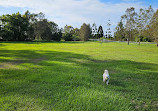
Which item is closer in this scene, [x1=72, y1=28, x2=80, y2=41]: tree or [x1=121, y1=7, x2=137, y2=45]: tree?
[x1=121, y1=7, x2=137, y2=45]: tree

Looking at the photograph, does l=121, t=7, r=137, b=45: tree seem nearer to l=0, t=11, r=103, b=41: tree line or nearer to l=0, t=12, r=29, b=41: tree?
l=0, t=11, r=103, b=41: tree line

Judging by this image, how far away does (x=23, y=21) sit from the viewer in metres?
56.8

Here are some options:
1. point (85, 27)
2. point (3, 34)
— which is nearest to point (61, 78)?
point (3, 34)

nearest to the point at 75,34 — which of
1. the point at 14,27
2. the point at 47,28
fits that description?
the point at 47,28

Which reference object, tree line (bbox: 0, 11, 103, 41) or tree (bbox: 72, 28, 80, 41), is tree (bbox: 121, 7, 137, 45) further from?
tree (bbox: 72, 28, 80, 41)

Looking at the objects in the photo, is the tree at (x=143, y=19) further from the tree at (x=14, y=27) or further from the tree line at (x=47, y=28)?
the tree at (x=14, y=27)

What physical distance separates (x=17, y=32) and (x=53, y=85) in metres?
56.2

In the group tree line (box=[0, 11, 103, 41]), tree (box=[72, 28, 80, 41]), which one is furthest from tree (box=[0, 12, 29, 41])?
tree (box=[72, 28, 80, 41])

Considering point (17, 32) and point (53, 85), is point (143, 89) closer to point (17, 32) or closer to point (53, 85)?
point (53, 85)

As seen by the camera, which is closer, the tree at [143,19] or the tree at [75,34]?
the tree at [143,19]

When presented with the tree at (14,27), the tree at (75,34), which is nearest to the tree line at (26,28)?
the tree at (14,27)

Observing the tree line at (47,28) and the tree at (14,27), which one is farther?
the tree at (14,27)

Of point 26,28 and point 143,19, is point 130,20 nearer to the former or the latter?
point 143,19

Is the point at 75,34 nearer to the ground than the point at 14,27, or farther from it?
farther from it
